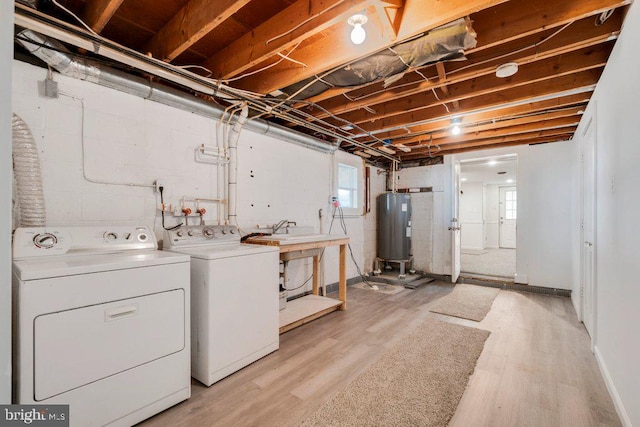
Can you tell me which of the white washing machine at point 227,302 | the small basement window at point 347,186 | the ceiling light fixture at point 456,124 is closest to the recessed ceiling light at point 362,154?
the small basement window at point 347,186

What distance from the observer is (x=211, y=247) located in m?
2.37

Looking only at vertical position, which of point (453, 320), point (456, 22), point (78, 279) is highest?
point (456, 22)

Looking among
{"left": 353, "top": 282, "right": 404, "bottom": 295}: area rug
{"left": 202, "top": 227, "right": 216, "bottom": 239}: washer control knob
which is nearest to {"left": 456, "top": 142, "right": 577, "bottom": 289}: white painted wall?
{"left": 353, "top": 282, "right": 404, "bottom": 295}: area rug

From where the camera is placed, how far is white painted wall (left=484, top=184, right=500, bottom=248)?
907 cm

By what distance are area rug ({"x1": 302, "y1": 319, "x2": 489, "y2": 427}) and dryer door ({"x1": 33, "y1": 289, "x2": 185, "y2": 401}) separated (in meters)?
0.98

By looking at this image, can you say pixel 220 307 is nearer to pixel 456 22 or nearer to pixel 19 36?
pixel 19 36

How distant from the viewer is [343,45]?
201 cm

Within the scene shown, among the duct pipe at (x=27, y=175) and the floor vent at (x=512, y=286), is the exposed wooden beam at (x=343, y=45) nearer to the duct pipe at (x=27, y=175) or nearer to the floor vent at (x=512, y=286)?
the duct pipe at (x=27, y=175)

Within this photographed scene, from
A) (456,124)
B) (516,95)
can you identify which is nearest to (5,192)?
(516,95)

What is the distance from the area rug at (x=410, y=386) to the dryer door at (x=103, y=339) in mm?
983

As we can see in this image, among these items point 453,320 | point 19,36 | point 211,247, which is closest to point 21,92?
point 19,36

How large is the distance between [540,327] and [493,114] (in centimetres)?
237

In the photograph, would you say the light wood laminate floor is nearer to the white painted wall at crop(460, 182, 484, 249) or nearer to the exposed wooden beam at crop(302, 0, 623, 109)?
the exposed wooden beam at crop(302, 0, 623, 109)

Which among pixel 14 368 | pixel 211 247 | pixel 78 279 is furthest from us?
pixel 211 247
